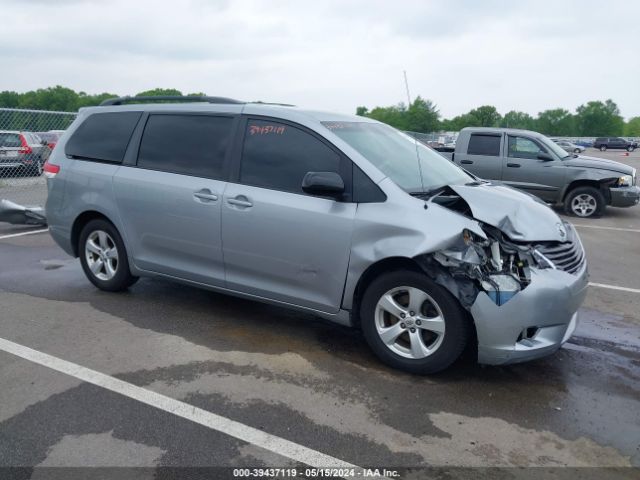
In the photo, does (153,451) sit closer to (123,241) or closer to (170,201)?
(170,201)

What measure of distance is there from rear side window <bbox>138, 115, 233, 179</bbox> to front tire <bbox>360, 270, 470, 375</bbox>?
5.60 ft

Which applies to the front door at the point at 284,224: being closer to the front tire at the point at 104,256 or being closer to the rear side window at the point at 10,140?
the front tire at the point at 104,256

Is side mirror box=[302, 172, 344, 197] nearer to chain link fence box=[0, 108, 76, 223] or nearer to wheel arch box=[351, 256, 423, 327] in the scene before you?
wheel arch box=[351, 256, 423, 327]

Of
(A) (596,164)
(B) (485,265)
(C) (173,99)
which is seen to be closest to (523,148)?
(A) (596,164)

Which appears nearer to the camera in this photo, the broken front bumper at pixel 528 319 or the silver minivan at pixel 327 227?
the broken front bumper at pixel 528 319

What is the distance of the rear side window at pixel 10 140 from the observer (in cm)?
1112

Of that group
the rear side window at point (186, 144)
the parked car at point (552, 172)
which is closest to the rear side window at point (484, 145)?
the parked car at point (552, 172)

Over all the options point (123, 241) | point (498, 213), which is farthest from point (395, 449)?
point (123, 241)

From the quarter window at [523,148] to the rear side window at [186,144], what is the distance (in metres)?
8.29

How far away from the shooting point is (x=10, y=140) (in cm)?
1116

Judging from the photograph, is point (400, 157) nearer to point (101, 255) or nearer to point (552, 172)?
point (101, 255)

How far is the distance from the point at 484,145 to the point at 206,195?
8506mm

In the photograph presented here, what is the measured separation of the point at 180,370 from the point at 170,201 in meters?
1.52

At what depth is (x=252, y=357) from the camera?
398 cm
